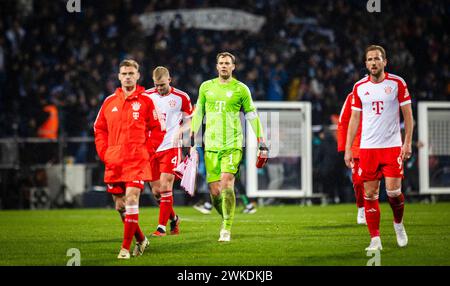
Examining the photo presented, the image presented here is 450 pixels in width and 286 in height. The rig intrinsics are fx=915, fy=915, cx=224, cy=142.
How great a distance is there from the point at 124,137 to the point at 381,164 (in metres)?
3.14

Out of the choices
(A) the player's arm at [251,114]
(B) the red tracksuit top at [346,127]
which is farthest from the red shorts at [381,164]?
(B) the red tracksuit top at [346,127]

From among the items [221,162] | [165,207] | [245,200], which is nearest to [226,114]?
[221,162]

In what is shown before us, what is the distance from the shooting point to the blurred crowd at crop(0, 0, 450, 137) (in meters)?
24.0

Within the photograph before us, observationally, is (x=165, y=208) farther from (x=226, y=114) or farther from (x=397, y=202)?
(x=397, y=202)

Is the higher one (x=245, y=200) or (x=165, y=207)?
(x=165, y=207)

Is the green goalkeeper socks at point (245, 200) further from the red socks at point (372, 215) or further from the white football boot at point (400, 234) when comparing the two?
the red socks at point (372, 215)

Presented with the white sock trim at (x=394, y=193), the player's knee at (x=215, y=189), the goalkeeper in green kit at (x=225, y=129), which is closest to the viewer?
the white sock trim at (x=394, y=193)

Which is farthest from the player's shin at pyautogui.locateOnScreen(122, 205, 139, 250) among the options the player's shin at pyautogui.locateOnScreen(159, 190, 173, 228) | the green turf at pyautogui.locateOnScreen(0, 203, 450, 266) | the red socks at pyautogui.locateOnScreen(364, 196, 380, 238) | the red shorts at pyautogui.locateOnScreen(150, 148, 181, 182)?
the red shorts at pyautogui.locateOnScreen(150, 148, 181, 182)

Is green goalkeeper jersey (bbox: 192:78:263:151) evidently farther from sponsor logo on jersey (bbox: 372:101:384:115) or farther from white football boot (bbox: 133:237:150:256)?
white football boot (bbox: 133:237:150:256)

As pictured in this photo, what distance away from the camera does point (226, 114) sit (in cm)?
1230

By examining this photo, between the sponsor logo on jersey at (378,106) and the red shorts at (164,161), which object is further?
the red shorts at (164,161)

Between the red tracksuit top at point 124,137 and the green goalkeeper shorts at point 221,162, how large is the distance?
2060mm

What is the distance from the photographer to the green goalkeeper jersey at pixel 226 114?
40.2 ft
